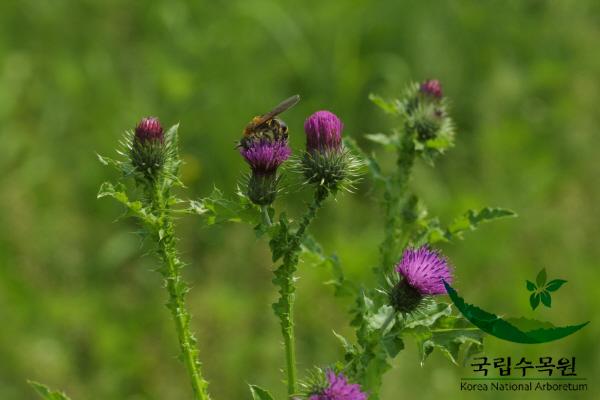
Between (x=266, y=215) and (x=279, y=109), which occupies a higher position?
(x=279, y=109)

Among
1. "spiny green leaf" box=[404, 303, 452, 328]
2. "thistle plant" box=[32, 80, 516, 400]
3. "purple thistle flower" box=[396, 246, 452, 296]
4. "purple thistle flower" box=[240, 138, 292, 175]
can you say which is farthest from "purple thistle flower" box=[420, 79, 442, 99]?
"spiny green leaf" box=[404, 303, 452, 328]

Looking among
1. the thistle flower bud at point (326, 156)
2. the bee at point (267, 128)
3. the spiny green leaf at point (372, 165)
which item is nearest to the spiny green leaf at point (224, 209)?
the thistle flower bud at point (326, 156)

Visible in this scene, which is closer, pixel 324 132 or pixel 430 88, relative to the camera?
pixel 324 132

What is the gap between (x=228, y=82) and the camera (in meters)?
6.91

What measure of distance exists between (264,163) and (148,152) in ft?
1.06

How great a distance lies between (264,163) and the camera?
2.30 m

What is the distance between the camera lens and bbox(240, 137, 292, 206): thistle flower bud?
7.27 ft

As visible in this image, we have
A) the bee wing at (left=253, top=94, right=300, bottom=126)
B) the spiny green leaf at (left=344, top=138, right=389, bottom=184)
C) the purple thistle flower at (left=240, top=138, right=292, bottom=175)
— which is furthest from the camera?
the spiny green leaf at (left=344, top=138, right=389, bottom=184)

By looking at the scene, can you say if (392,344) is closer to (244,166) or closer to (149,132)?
(149,132)

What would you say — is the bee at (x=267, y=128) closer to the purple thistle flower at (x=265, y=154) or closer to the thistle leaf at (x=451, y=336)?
the purple thistle flower at (x=265, y=154)

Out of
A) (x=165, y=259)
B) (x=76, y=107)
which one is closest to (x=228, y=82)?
(x=76, y=107)

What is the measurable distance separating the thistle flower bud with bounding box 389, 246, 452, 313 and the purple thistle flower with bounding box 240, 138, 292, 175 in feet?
1.46

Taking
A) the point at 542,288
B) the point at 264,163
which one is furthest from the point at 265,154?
the point at 542,288

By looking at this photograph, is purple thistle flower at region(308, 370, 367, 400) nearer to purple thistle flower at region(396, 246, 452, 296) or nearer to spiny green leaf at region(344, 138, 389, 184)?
purple thistle flower at region(396, 246, 452, 296)
